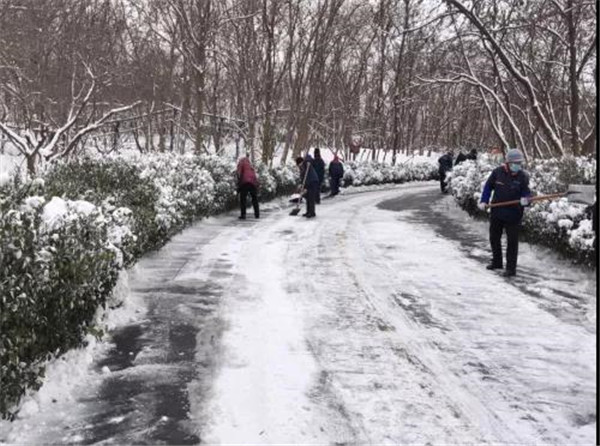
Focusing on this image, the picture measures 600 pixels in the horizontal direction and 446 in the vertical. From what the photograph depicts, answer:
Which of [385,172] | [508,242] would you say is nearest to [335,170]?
[385,172]

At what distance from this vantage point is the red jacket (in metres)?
15.5

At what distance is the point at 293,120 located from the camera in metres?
24.5

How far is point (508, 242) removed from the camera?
9133 millimetres

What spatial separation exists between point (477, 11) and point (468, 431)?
12768mm

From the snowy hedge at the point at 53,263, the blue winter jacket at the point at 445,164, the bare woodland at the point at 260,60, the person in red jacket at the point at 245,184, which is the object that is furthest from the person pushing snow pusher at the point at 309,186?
the blue winter jacket at the point at 445,164

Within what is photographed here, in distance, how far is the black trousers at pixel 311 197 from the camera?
15856 mm

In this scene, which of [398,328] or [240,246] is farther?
[240,246]

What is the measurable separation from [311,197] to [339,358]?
35.9 ft

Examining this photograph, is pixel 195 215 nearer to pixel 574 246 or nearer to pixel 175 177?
pixel 175 177

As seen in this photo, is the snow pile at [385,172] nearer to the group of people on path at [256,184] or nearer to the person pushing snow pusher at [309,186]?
the group of people on path at [256,184]

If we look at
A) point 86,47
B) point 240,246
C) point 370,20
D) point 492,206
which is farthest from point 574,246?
point 370,20

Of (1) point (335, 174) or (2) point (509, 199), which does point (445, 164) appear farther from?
(2) point (509, 199)

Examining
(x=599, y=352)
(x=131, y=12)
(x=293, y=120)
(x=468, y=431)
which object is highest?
(x=131, y=12)

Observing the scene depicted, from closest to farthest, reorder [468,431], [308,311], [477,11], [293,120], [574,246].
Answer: [468,431], [308,311], [574,246], [477,11], [293,120]
